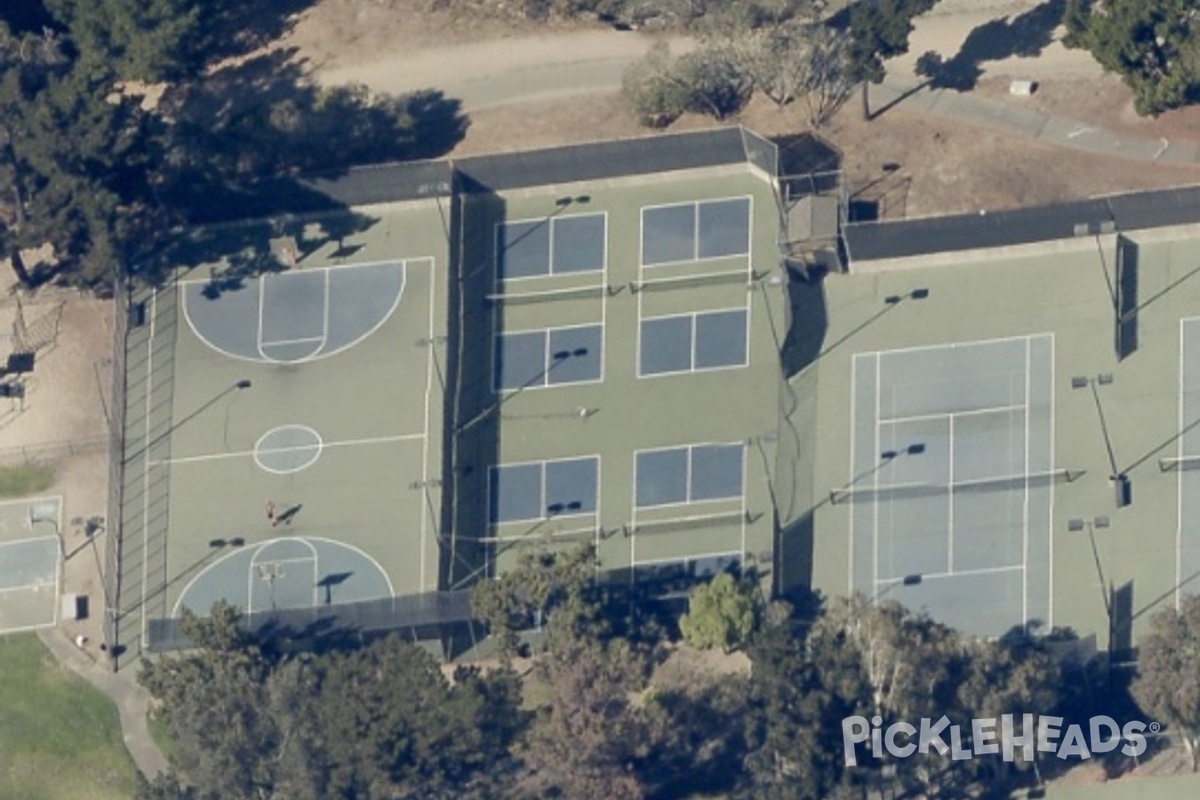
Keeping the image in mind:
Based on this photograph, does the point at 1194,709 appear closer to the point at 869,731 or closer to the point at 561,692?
the point at 869,731

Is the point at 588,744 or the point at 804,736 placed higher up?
the point at 804,736

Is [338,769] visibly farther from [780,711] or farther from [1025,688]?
[1025,688]

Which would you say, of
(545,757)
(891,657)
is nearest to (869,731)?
(891,657)

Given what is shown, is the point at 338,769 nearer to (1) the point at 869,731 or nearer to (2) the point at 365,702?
(2) the point at 365,702

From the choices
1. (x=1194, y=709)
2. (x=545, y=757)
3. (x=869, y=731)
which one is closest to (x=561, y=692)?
(x=545, y=757)

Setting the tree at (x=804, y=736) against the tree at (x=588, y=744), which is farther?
the tree at (x=804, y=736)

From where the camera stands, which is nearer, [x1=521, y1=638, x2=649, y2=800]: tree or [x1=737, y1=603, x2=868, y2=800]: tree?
[x1=521, y1=638, x2=649, y2=800]: tree

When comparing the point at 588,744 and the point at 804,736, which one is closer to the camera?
the point at 588,744
